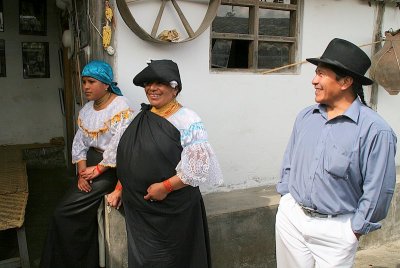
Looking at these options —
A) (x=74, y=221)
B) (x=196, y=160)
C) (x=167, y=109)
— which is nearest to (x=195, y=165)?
(x=196, y=160)

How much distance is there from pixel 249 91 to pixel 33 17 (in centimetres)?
432

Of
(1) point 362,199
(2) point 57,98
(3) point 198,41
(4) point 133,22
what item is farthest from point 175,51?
(2) point 57,98

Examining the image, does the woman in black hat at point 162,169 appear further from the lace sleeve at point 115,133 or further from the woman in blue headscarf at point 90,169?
the woman in blue headscarf at point 90,169

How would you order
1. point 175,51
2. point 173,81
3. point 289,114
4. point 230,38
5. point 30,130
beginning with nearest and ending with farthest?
point 173,81 → point 175,51 → point 230,38 → point 289,114 → point 30,130

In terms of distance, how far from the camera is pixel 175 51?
3.52m

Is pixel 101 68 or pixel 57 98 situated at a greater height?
pixel 101 68

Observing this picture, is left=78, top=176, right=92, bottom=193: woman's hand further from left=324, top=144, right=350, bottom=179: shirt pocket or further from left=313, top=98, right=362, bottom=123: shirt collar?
left=313, top=98, right=362, bottom=123: shirt collar

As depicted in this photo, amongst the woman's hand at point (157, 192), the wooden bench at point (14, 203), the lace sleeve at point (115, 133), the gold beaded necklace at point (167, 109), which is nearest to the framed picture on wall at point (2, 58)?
the wooden bench at point (14, 203)

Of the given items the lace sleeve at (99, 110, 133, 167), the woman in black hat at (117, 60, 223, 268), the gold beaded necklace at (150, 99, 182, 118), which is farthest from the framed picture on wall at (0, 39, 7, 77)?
the gold beaded necklace at (150, 99, 182, 118)

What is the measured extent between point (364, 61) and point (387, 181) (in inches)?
27.7

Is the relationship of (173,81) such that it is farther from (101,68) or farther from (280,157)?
(280,157)

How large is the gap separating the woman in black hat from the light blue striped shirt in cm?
61

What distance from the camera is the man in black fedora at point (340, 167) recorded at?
2180 mm

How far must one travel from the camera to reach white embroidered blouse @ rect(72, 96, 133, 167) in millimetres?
2881
